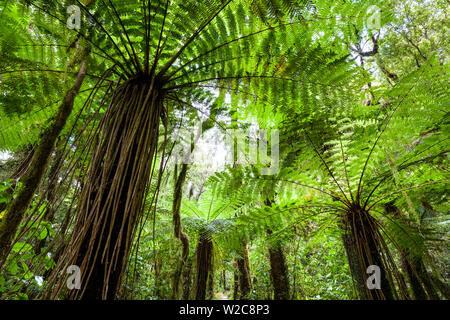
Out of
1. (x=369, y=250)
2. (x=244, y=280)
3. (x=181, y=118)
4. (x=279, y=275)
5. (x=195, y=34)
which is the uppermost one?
(x=195, y=34)

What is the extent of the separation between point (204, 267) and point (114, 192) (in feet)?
6.65

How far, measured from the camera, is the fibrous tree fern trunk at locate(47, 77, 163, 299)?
0.60 meters

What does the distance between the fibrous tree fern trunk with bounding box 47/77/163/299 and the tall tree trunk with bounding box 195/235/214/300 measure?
1720mm

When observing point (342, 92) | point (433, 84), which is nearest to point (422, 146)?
point (433, 84)

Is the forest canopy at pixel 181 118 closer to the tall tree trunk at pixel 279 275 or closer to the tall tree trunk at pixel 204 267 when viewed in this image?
the tall tree trunk at pixel 204 267

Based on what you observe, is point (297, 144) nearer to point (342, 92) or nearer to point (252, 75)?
point (342, 92)

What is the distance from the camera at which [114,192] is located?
689 mm

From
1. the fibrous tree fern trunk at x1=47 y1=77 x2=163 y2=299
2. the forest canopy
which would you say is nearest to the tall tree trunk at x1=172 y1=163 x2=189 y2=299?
the forest canopy

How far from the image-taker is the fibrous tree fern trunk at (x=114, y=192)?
1.95 feet

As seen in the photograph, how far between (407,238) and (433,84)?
3.11 ft

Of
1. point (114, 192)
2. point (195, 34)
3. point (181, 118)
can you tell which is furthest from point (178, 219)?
point (195, 34)
